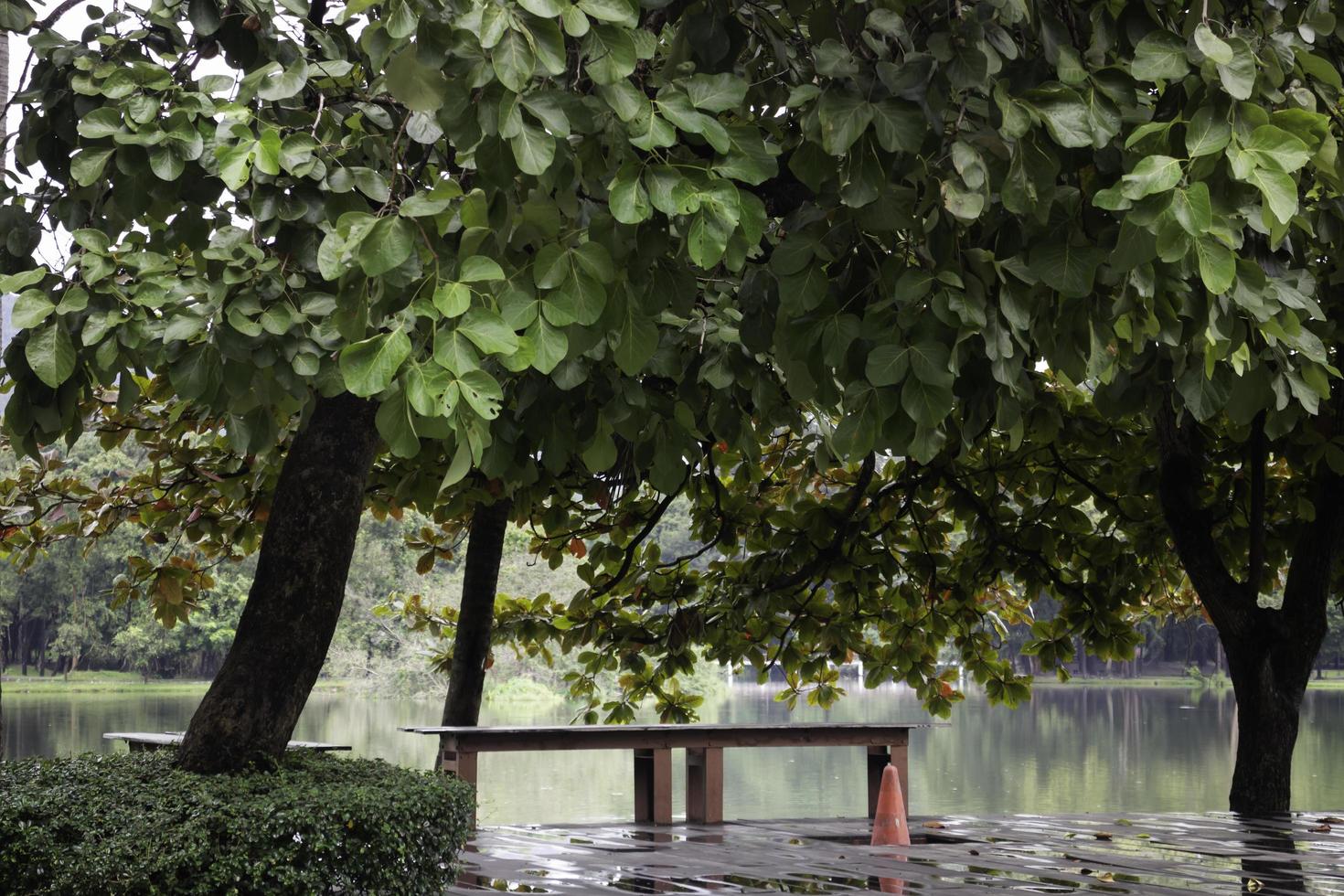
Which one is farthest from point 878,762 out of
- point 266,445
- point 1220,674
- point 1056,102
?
point 1220,674

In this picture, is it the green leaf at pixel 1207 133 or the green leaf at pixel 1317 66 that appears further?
the green leaf at pixel 1317 66

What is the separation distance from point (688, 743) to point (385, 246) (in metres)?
7.08

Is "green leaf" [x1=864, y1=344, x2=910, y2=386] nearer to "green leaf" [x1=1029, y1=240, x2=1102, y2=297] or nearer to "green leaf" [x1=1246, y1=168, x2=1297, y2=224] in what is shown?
"green leaf" [x1=1029, y1=240, x2=1102, y2=297]

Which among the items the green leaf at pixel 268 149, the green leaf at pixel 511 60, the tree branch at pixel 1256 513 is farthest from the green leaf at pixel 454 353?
the tree branch at pixel 1256 513

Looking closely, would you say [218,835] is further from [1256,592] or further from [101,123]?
[1256,592]

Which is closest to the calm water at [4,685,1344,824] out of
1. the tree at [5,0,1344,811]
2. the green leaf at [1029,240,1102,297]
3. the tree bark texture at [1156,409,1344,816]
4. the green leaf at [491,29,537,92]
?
the tree bark texture at [1156,409,1344,816]

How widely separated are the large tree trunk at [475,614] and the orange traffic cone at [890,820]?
2.93 m

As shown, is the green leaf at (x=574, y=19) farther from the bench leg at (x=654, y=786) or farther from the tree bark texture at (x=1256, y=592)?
the bench leg at (x=654, y=786)

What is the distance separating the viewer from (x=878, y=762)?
435 inches

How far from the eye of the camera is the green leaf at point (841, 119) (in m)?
3.58

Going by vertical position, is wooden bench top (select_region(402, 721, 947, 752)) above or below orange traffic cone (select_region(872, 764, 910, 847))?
above

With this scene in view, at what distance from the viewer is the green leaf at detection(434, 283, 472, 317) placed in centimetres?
326

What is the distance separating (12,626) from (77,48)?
5697cm

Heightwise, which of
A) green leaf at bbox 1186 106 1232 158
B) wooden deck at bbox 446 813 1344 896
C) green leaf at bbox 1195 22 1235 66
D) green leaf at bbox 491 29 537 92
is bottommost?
wooden deck at bbox 446 813 1344 896
